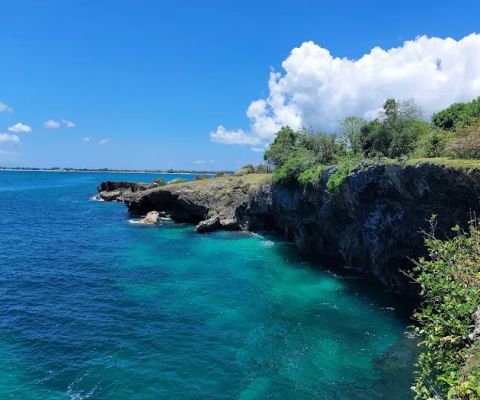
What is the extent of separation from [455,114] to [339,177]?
14692 mm

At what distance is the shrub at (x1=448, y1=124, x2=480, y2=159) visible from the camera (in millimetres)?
20936

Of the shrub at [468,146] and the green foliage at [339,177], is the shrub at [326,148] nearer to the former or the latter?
the green foliage at [339,177]

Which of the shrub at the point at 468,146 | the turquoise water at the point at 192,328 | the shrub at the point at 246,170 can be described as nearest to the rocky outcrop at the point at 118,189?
the shrub at the point at 246,170

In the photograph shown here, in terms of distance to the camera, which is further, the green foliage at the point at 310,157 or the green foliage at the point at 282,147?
the green foliage at the point at 282,147

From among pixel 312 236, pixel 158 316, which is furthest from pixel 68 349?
pixel 312 236

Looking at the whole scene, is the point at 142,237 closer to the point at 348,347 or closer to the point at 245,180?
the point at 245,180

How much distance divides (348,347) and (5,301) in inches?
874

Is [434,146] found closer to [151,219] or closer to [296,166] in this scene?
[296,166]

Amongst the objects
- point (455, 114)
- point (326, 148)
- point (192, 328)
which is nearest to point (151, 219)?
point (326, 148)

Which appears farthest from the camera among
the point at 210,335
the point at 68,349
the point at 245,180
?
the point at 245,180

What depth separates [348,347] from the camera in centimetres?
2144

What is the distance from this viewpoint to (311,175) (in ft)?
129

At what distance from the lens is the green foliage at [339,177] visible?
32.0 m

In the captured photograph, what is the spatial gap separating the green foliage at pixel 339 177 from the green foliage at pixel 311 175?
3.48 m
